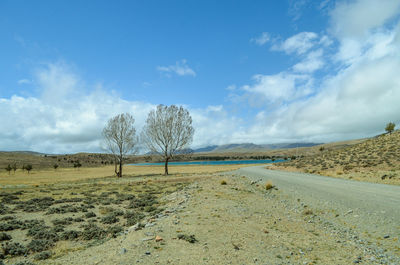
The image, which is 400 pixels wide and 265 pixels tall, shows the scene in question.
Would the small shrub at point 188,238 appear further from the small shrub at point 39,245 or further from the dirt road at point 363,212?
the dirt road at point 363,212

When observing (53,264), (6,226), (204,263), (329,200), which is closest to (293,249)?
(204,263)

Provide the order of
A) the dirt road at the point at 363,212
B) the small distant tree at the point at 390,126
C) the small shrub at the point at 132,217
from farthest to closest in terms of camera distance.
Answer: the small distant tree at the point at 390,126 → the small shrub at the point at 132,217 → the dirt road at the point at 363,212

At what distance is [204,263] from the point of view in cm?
583

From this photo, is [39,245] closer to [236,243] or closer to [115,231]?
[115,231]

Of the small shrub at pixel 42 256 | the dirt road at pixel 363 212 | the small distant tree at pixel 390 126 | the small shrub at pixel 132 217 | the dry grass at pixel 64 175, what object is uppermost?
the small distant tree at pixel 390 126

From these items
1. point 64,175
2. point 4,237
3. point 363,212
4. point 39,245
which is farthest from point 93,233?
point 64,175

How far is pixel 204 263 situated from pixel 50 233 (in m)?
7.69

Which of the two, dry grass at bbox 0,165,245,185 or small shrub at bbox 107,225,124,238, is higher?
small shrub at bbox 107,225,124,238

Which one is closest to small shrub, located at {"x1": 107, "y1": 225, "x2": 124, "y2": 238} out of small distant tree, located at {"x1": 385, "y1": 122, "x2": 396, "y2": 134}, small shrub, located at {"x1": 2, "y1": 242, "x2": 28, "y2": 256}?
small shrub, located at {"x1": 2, "y1": 242, "x2": 28, "y2": 256}

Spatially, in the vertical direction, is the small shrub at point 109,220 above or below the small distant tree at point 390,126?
below

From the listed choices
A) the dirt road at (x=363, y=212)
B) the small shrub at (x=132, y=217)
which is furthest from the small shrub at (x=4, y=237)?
the dirt road at (x=363, y=212)

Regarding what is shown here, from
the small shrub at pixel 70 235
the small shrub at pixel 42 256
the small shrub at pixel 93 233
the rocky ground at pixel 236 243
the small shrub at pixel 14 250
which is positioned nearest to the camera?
the rocky ground at pixel 236 243

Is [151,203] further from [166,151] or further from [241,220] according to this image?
[166,151]

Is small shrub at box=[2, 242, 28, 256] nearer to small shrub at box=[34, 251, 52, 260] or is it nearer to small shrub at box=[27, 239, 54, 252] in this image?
small shrub at box=[27, 239, 54, 252]
